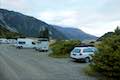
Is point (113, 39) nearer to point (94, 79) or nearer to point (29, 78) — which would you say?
point (94, 79)

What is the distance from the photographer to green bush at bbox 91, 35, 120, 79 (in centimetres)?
1772

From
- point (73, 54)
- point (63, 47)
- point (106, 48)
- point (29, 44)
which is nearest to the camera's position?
point (106, 48)

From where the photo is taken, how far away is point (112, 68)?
1770 cm

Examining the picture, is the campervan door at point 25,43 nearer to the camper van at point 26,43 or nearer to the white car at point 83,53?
the camper van at point 26,43

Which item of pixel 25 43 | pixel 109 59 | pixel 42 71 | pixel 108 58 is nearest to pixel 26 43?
pixel 25 43

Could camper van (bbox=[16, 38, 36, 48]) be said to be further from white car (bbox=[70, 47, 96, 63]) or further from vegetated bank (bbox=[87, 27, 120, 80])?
vegetated bank (bbox=[87, 27, 120, 80])

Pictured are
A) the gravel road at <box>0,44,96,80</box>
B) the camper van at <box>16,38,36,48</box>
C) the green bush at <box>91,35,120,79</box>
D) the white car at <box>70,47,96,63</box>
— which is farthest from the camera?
the camper van at <box>16,38,36,48</box>

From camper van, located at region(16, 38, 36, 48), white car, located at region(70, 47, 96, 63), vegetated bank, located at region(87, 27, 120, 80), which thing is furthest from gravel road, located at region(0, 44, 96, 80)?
camper van, located at region(16, 38, 36, 48)

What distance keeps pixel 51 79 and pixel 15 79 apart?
2.17 metres

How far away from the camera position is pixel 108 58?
18.2 metres

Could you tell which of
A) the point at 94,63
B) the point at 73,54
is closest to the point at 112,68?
the point at 94,63

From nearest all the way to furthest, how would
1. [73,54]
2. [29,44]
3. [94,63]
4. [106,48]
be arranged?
[106,48], [94,63], [73,54], [29,44]

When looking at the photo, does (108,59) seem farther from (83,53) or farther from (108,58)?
(83,53)

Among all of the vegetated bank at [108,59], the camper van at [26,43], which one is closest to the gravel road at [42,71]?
the vegetated bank at [108,59]
